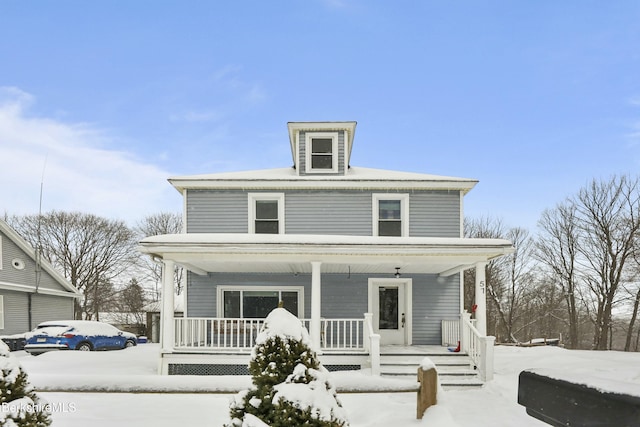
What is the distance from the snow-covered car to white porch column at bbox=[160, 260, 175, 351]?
8.38 m

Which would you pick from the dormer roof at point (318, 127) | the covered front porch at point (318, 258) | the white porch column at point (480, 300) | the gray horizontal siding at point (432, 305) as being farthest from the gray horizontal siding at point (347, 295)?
the dormer roof at point (318, 127)

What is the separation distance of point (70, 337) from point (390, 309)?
12.0 m

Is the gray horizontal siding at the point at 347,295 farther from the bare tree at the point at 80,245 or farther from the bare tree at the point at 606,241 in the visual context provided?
the bare tree at the point at 80,245

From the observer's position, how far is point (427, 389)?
15.3 feet

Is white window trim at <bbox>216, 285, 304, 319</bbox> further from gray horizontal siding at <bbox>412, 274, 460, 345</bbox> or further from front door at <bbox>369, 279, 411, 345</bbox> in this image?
gray horizontal siding at <bbox>412, 274, 460, 345</bbox>

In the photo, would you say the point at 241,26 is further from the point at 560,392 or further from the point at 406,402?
the point at 560,392

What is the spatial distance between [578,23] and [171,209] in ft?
106

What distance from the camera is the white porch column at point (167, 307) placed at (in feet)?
33.1

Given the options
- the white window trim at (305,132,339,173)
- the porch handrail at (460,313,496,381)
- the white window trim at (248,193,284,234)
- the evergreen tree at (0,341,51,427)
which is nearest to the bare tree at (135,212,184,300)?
the white window trim at (248,193,284,234)

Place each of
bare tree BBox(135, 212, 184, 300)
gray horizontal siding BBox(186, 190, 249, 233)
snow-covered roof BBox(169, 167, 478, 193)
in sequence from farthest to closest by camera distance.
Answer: bare tree BBox(135, 212, 184, 300), gray horizontal siding BBox(186, 190, 249, 233), snow-covered roof BBox(169, 167, 478, 193)

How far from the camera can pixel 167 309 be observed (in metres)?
10.1

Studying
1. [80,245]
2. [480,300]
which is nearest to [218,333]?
[480,300]

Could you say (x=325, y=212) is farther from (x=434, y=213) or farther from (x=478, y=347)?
(x=478, y=347)

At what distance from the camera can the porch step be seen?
9.26 meters
